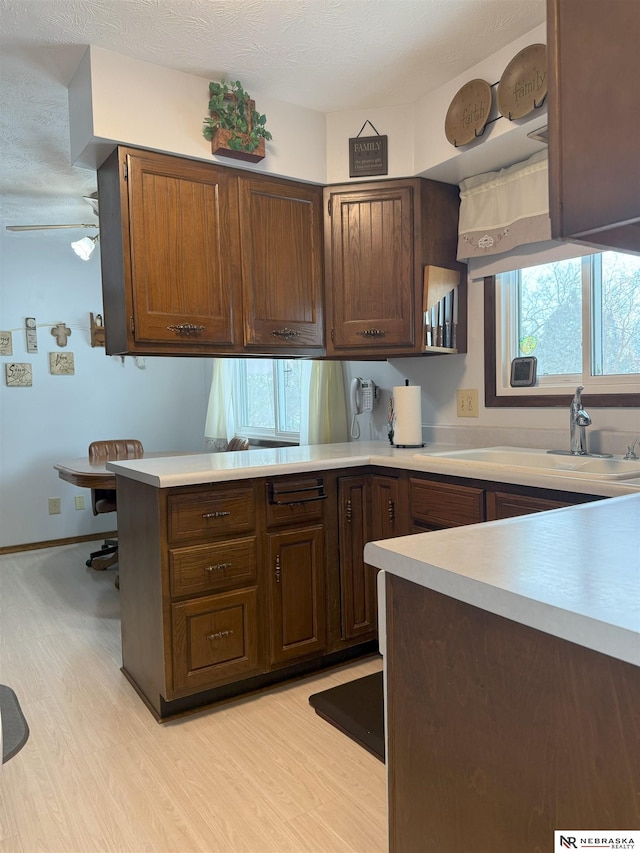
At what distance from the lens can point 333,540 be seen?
2.54m

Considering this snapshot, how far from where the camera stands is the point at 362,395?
3.41 meters

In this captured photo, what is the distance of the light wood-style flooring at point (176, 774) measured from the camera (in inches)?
63.2

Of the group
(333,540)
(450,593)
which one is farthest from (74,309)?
(450,593)

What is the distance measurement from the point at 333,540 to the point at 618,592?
183 cm

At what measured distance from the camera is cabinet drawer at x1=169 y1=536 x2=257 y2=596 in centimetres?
216

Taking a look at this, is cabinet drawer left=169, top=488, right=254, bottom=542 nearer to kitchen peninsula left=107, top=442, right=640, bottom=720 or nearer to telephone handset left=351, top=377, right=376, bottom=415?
kitchen peninsula left=107, top=442, right=640, bottom=720

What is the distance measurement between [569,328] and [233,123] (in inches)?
65.8

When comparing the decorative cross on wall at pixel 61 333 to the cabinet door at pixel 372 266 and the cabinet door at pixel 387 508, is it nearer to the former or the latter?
the cabinet door at pixel 372 266

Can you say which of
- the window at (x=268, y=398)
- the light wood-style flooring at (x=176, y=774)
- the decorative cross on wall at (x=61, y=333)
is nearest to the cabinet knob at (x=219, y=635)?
the light wood-style flooring at (x=176, y=774)

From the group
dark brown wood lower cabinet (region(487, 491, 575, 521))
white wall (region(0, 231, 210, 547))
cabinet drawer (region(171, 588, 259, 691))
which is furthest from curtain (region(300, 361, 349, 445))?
white wall (region(0, 231, 210, 547))

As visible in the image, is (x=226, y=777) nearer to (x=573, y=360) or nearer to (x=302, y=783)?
(x=302, y=783)

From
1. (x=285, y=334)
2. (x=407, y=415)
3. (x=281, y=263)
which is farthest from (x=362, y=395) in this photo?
(x=281, y=263)

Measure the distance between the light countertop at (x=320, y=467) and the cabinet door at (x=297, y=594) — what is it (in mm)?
286

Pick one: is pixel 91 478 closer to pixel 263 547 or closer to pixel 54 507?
pixel 54 507
